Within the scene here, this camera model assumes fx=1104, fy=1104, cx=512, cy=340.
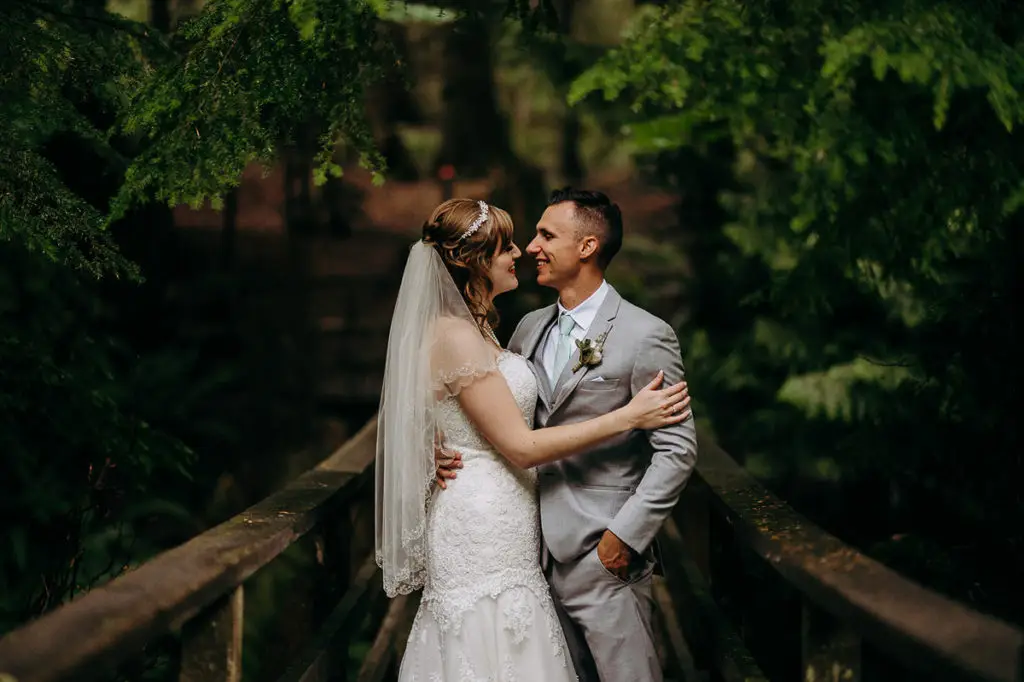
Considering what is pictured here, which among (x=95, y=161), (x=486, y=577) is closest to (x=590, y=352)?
(x=486, y=577)

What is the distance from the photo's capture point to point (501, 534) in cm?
353

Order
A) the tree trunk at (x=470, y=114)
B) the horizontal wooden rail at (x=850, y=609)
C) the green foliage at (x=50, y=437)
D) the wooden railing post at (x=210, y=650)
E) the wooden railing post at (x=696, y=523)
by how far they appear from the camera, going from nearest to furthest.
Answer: the horizontal wooden rail at (x=850, y=609), the wooden railing post at (x=210, y=650), the green foliage at (x=50, y=437), the wooden railing post at (x=696, y=523), the tree trunk at (x=470, y=114)

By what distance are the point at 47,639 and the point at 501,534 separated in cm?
168

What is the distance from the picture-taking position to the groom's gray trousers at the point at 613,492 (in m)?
3.31

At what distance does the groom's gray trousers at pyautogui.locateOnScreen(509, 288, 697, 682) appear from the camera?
130 inches

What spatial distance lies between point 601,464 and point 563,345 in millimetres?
429

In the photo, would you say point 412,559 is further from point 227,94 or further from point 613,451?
point 227,94

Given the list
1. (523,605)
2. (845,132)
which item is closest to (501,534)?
(523,605)

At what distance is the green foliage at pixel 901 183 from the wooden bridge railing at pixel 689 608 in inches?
32.3

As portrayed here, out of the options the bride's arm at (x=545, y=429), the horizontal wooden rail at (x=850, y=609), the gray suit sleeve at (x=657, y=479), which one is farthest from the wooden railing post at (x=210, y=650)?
the horizontal wooden rail at (x=850, y=609)

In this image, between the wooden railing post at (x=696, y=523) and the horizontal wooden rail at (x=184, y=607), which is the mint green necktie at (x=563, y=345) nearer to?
the horizontal wooden rail at (x=184, y=607)

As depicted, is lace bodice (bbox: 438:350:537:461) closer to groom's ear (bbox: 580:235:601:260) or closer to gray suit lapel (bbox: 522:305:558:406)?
gray suit lapel (bbox: 522:305:558:406)

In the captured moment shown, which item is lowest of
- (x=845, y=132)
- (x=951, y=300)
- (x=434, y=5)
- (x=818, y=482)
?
(x=818, y=482)

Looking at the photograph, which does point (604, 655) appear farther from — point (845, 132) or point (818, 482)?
point (818, 482)
